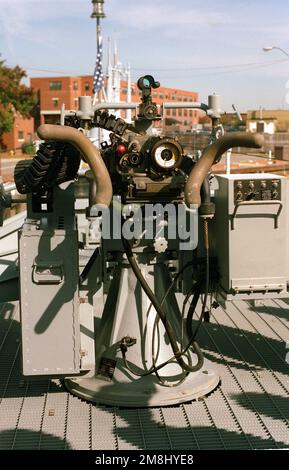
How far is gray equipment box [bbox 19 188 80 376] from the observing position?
14.2 feet

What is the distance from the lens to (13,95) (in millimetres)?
44406

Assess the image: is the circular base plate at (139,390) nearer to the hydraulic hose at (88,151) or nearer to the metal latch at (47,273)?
the metal latch at (47,273)

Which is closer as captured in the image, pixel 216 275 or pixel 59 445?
pixel 59 445

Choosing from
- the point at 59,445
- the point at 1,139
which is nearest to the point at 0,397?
the point at 59,445

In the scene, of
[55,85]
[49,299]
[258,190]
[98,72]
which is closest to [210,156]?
[258,190]

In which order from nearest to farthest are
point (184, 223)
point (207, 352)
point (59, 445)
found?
1. point (59, 445)
2. point (184, 223)
3. point (207, 352)

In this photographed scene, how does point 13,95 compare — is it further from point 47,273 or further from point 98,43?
point 47,273

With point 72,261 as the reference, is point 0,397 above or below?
below

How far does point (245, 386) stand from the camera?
4852mm

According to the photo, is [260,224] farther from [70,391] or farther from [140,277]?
[70,391]

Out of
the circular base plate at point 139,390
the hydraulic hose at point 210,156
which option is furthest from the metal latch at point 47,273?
the hydraulic hose at point 210,156

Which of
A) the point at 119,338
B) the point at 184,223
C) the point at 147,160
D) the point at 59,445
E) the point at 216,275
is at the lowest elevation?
the point at 59,445

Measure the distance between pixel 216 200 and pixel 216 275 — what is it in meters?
0.55

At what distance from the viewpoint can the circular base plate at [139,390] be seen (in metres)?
4.54
